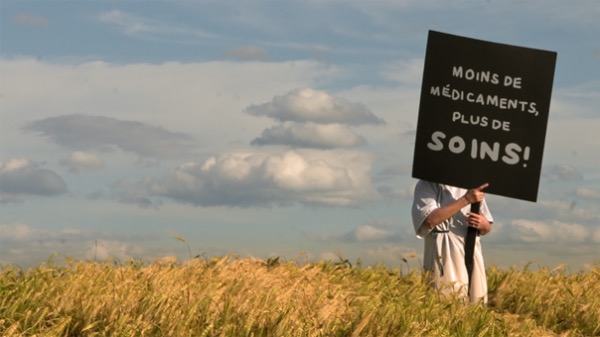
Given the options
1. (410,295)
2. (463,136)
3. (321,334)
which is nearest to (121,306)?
(321,334)

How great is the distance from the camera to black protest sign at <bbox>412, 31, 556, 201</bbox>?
979 centimetres

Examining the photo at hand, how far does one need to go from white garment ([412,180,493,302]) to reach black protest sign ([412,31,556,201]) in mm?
201

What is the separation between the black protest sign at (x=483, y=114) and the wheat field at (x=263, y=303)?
4.16 feet

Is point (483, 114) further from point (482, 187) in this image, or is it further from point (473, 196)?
point (473, 196)

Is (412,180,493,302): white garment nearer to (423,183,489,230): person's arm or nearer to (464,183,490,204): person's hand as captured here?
(423,183,489,230): person's arm

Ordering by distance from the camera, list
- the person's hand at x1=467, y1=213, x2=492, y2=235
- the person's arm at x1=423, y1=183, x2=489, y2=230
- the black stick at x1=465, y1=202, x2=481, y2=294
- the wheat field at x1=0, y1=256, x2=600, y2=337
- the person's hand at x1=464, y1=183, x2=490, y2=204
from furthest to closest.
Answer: the black stick at x1=465, y1=202, x2=481, y2=294, the person's hand at x1=467, y1=213, x2=492, y2=235, the person's hand at x1=464, y1=183, x2=490, y2=204, the person's arm at x1=423, y1=183, x2=489, y2=230, the wheat field at x1=0, y1=256, x2=600, y2=337

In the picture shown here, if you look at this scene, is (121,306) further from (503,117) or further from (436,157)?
(503,117)

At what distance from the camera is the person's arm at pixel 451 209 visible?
943 centimetres

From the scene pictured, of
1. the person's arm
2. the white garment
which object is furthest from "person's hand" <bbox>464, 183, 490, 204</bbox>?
the white garment

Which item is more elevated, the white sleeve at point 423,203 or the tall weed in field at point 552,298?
the white sleeve at point 423,203

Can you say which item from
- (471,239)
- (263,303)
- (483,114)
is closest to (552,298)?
(471,239)

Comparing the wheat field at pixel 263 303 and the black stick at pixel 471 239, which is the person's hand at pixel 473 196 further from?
the wheat field at pixel 263 303

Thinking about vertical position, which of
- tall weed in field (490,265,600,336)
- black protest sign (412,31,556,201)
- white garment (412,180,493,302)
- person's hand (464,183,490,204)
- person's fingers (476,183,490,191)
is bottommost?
tall weed in field (490,265,600,336)

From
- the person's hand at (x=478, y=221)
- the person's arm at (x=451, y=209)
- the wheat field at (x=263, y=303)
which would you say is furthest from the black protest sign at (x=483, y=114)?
the wheat field at (x=263, y=303)
